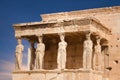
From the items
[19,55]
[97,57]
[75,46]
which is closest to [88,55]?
[97,57]

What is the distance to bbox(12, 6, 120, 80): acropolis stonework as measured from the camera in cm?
1720

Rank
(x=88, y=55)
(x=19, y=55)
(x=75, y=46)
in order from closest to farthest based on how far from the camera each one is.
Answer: (x=88, y=55) → (x=19, y=55) → (x=75, y=46)

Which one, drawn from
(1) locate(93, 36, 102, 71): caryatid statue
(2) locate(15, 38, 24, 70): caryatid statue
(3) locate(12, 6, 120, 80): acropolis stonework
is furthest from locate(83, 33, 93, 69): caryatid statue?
(2) locate(15, 38, 24, 70): caryatid statue

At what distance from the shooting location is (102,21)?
19.7 metres

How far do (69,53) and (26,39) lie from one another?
262 centimetres

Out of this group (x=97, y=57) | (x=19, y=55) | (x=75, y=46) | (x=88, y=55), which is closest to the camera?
(x=88, y=55)

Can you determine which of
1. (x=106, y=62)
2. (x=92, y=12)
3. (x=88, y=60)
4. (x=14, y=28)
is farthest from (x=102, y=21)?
(x=14, y=28)

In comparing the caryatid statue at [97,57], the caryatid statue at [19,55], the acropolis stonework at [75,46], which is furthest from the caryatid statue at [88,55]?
the caryatid statue at [19,55]

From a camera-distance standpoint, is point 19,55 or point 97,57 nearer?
point 97,57

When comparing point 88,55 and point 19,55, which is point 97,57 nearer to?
point 88,55

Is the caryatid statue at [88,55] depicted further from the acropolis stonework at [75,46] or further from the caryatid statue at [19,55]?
the caryatid statue at [19,55]

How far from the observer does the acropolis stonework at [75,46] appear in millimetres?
17203

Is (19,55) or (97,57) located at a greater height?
(19,55)

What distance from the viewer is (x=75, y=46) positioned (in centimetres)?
2012
